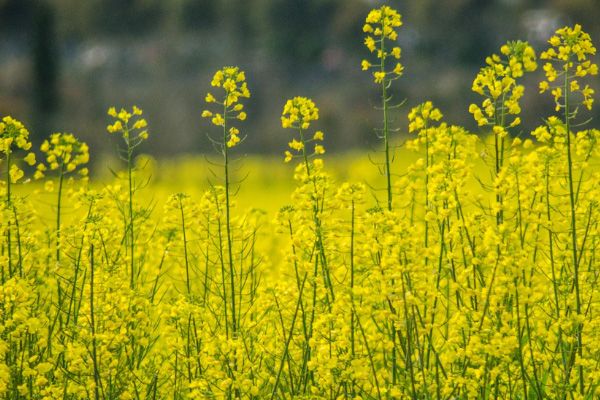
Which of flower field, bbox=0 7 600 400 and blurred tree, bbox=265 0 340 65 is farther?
blurred tree, bbox=265 0 340 65

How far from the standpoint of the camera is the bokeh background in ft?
109

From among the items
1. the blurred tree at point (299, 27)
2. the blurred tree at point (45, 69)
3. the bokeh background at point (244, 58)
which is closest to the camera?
the blurred tree at point (45, 69)

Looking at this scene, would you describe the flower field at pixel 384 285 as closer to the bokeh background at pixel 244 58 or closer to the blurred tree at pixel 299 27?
the bokeh background at pixel 244 58

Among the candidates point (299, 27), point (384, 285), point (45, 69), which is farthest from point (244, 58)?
point (384, 285)

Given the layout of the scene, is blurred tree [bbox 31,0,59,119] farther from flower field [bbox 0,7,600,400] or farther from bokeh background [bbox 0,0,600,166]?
flower field [bbox 0,7,600,400]

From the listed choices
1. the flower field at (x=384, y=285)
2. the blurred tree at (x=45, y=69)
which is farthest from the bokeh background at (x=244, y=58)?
the flower field at (x=384, y=285)

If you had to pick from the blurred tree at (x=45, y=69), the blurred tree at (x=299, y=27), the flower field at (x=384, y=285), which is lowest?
the flower field at (x=384, y=285)

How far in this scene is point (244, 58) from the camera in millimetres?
43781

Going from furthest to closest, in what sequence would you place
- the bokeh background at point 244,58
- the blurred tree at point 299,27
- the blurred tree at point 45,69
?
the blurred tree at point 299,27 → the bokeh background at point 244,58 → the blurred tree at point 45,69

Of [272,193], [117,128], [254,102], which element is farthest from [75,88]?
[117,128]

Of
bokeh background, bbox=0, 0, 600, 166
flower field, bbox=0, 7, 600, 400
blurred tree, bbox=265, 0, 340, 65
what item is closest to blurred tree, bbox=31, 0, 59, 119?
bokeh background, bbox=0, 0, 600, 166

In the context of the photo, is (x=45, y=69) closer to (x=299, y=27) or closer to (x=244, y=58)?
(x=244, y=58)

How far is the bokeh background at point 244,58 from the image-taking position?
33188 millimetres

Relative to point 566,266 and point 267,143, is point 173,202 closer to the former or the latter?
point 566,266
